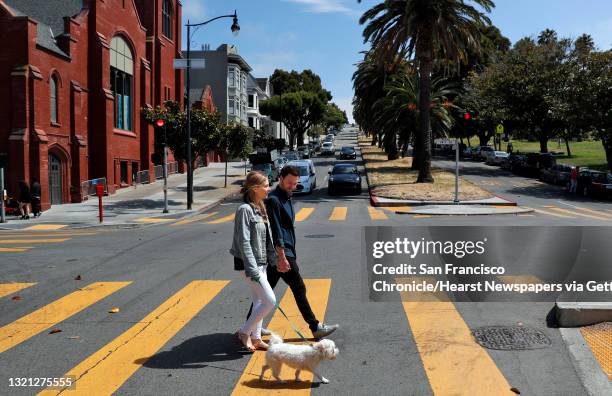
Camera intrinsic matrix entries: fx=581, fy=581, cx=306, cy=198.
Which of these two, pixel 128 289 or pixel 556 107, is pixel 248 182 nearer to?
pixel 128 289

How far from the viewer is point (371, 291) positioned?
9.26 meters

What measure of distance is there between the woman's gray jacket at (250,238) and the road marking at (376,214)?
1509cm

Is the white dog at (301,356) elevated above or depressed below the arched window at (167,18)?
below

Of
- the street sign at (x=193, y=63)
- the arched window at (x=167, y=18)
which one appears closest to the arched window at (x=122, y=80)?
the arched window at (x=167, y=18)

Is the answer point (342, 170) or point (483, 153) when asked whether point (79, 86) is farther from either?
point (483, 153)

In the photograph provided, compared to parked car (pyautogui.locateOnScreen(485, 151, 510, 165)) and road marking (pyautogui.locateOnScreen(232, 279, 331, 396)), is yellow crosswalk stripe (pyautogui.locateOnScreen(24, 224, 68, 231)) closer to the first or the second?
road marking (pyautogui.locateOnScreen(232, 279, 331, 396))

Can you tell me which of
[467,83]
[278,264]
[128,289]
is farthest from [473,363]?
[467,83]

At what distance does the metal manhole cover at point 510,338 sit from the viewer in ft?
21.4

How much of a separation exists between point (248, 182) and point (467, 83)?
217ft

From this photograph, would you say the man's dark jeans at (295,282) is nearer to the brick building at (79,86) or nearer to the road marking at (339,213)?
the road marking at (339,213)

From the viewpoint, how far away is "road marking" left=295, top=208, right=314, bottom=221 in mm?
21859

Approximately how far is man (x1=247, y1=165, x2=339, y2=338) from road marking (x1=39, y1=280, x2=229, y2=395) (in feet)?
4.30

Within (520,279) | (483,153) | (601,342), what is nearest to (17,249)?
(520,279)

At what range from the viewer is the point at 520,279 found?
9891mm
